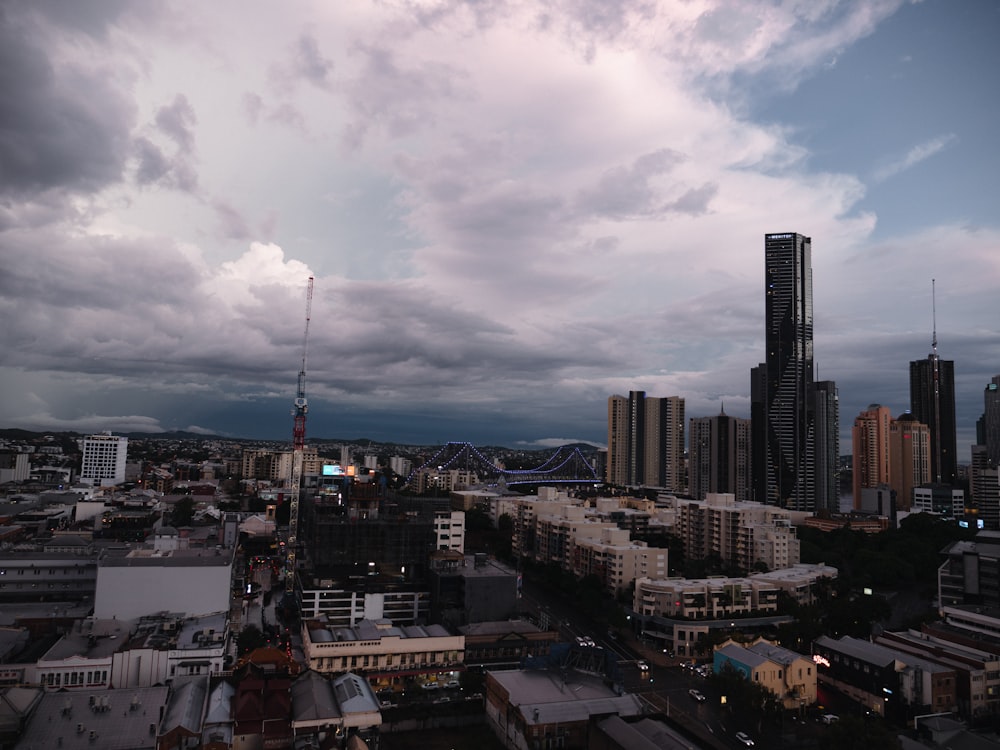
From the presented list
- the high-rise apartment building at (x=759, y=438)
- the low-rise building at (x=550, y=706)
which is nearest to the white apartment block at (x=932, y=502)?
the high-rise apartment building at (x=759, y=438)

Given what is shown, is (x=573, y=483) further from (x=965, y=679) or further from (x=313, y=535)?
(x=965, y=679)

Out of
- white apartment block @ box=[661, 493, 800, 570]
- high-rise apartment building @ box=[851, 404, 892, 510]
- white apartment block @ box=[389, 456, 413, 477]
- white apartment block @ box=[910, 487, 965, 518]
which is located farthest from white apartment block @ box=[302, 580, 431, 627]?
white apartment block @ box=[389, 456, 413, 477]

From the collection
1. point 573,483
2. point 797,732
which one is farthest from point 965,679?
point 573,483

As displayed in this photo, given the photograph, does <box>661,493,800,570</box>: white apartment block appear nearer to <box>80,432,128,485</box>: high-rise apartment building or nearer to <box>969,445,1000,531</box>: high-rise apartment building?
<box>969,445,1000,531</box>: high-rise apartment building

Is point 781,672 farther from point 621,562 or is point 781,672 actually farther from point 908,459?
point 908,459

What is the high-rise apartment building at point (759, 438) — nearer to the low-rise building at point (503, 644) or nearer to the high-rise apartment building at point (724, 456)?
the high-rise apartment building at point (724, 456)
